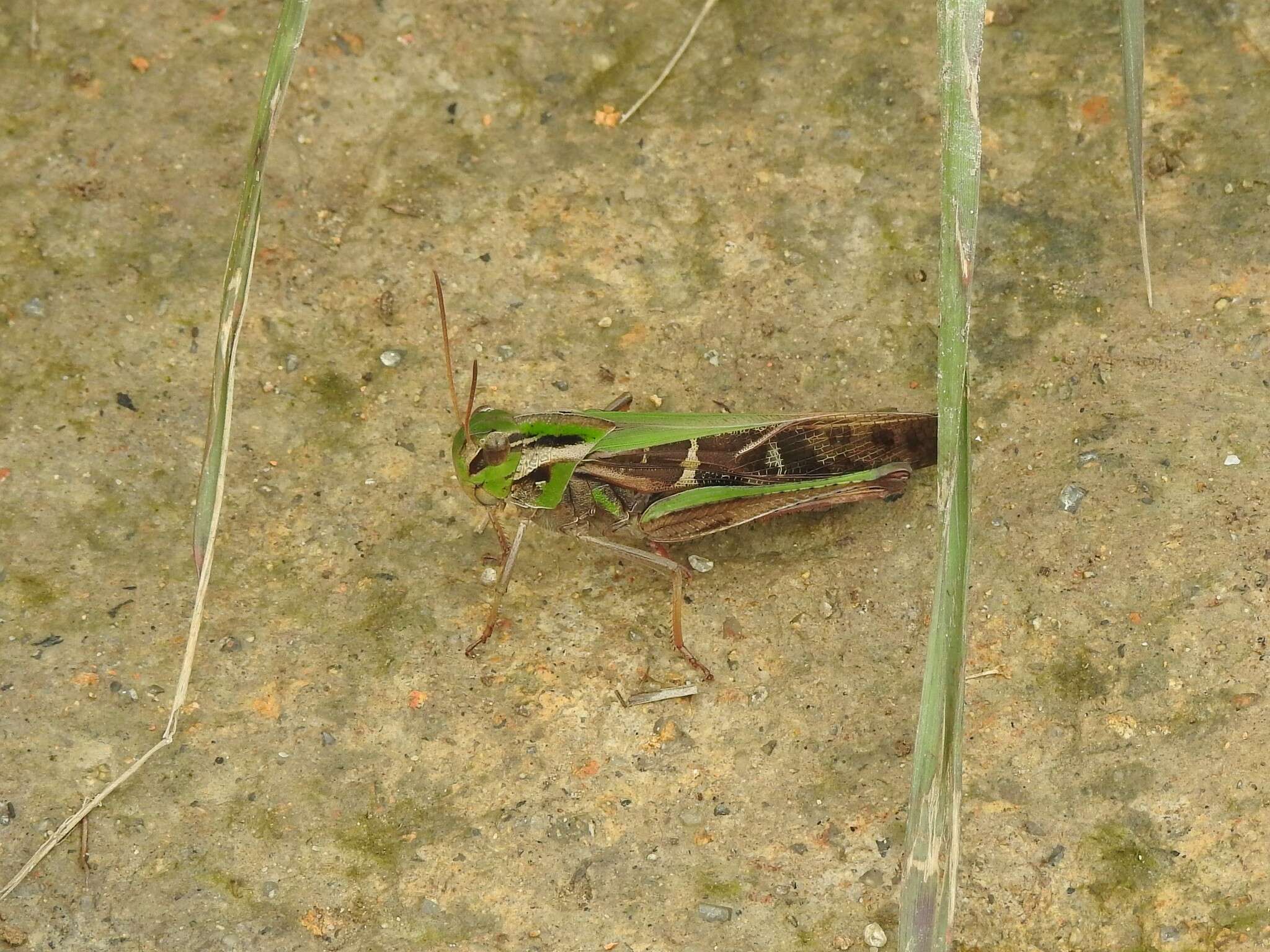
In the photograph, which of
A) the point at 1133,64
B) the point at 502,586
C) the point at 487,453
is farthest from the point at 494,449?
the point at 1133,64

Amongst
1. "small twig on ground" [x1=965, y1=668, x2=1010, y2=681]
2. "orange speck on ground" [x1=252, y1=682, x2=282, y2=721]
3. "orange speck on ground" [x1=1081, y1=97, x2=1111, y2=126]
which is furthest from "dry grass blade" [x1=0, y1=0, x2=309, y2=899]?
"orange speck on ground" [x1=1081, y1=97, x2=1111, y2=126]

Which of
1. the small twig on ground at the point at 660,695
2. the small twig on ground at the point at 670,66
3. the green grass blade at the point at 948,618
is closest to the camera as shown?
the green grass blade at the point at 948,618

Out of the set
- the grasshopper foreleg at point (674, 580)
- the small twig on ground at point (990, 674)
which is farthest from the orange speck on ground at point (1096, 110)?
the grasshopper foreleg at point (674, 580)

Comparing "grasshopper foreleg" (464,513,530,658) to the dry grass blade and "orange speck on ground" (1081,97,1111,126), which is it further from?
"orange speck on ground" (1081,97,1111,126)

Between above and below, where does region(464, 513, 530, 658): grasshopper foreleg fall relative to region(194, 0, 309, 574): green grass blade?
below

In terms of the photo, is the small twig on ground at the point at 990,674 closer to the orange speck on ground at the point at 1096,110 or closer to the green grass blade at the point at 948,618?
the green grass blade at the point at 948,618

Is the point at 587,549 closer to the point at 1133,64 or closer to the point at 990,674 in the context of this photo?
the point at 990,674

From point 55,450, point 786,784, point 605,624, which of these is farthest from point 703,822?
point 55,450
